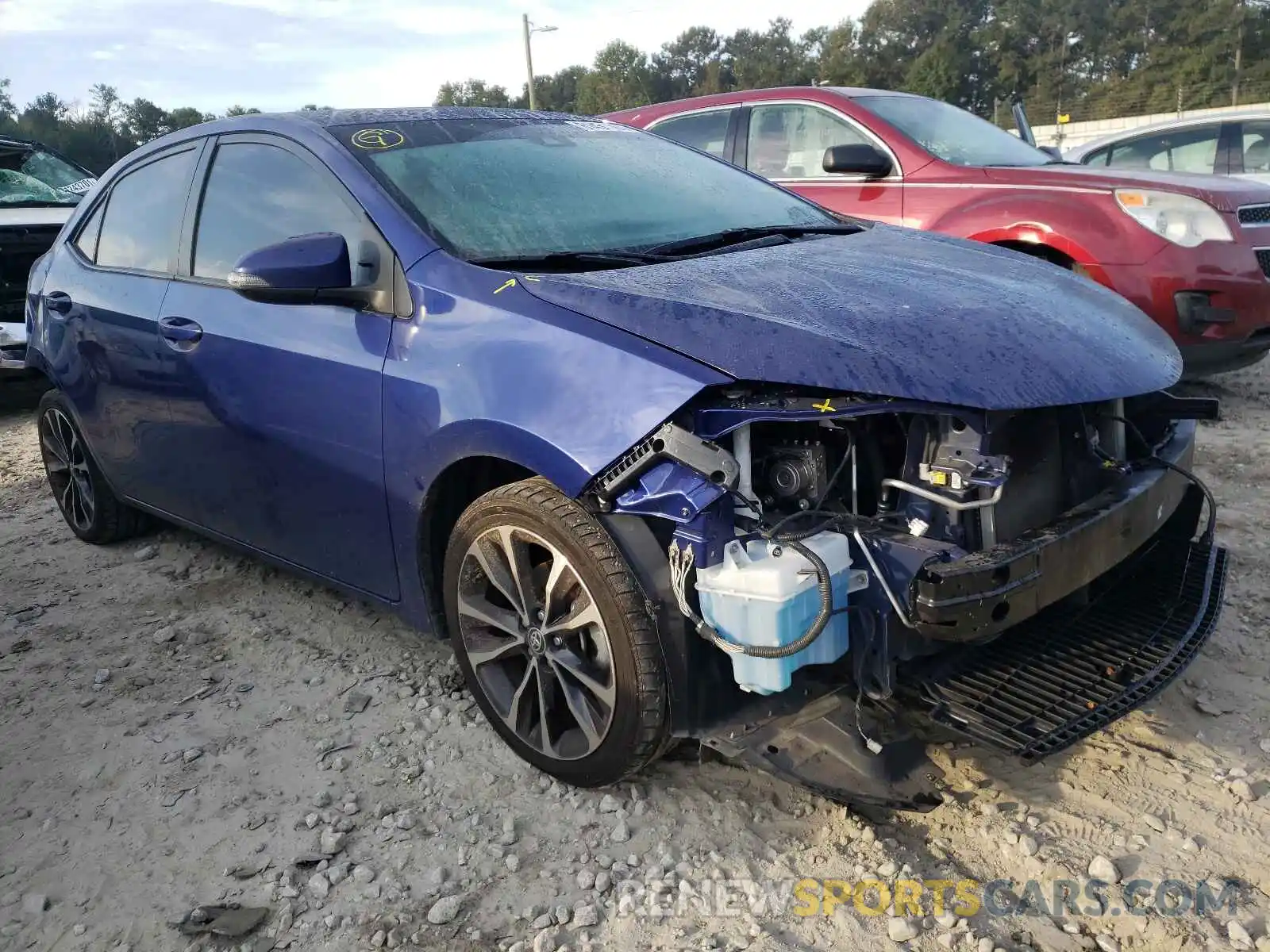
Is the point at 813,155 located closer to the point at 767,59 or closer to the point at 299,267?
the point at 299,267

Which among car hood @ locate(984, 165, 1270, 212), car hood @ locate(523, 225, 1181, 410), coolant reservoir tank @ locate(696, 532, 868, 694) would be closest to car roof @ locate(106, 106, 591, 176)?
car hood @ locate(523, 225, 1181, 410)

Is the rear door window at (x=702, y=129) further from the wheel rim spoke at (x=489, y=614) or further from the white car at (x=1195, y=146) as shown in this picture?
the wheel rim spoke at (x=489, y=614)

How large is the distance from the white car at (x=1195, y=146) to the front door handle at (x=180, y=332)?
7427mm

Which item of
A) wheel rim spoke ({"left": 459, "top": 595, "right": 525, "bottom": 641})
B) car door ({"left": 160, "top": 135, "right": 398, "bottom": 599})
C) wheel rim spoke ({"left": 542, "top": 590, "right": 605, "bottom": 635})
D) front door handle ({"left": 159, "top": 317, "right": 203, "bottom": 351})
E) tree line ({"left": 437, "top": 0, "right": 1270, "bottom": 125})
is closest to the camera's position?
wheel rim spoke ({"left": 542, "top": 590, "right": 605, "bottom": 635})

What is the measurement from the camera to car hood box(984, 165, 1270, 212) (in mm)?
4941

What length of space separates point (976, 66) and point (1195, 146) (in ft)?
182

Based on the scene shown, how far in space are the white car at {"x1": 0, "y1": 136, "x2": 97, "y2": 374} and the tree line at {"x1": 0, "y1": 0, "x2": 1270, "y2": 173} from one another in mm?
25738

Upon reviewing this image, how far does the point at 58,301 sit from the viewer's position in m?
4.10

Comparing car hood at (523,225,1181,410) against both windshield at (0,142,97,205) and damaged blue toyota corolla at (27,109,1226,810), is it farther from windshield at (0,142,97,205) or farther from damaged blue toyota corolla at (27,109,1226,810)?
windshield at (0,142,97,205)

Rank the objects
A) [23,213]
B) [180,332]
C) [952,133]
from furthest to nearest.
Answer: [23,213], [952,133], [180,332]

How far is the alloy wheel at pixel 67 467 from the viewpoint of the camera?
444 cm

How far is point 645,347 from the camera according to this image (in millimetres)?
2148

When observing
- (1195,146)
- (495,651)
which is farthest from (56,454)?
(1195,146)

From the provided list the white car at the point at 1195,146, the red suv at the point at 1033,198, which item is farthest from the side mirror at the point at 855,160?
the white car at the point at 1195,146
